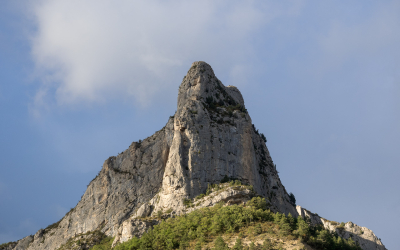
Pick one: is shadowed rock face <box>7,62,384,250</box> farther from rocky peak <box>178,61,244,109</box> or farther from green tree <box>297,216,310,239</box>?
green tree <box>297,216,310,239</box>

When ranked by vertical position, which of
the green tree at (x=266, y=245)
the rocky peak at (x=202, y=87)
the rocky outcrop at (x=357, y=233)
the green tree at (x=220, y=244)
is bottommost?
the green tree at (x=266, y=245)

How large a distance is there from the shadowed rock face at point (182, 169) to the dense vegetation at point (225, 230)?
3.45 metres

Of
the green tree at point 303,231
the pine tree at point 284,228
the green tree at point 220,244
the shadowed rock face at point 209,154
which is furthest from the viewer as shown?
the shadowed rock face at point 209,154

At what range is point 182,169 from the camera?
6712 cm

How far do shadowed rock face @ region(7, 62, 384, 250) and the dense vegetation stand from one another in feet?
11.3

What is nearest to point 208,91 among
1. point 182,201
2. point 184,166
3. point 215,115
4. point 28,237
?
point 215,115

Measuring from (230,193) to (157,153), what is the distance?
27.3 meters

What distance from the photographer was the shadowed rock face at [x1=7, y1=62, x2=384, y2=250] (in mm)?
66812

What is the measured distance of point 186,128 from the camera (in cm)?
7194

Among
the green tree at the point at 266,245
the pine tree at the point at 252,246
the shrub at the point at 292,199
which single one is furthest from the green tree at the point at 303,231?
the shrub at the point at 292,199

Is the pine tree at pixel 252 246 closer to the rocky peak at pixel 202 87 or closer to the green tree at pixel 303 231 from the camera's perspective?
the green tree at pixel 303 231

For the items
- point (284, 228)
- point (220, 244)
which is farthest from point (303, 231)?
point (220, 244)

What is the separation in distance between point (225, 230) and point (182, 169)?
16021 mm

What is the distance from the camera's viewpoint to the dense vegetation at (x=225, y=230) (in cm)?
5031
